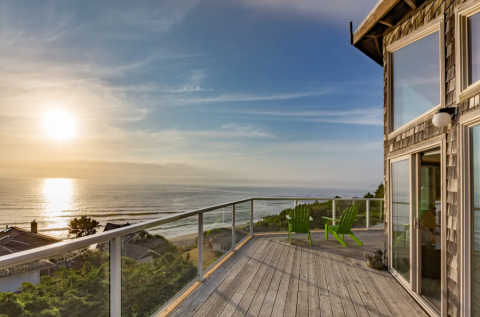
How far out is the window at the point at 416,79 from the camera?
3271 millimetres

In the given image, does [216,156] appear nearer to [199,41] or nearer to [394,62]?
[199,41]

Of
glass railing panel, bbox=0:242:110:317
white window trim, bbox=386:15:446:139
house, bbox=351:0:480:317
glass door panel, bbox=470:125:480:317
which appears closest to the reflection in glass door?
house, bbox=351:0:480:317

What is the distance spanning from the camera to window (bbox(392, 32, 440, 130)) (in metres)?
3.27

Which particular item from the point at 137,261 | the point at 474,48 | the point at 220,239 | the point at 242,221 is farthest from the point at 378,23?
the point at 137,261

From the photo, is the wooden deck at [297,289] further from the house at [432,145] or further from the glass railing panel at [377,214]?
the glass railing panel at [377,214]

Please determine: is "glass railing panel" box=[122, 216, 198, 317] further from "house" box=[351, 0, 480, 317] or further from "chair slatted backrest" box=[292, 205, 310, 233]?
"chair slatted backrest" box=[292, 205, 310, 233]

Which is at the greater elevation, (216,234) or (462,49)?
(462,49)

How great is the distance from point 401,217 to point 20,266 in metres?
4.16

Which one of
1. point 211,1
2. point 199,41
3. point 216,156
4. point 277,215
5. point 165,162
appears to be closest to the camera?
point 277,215

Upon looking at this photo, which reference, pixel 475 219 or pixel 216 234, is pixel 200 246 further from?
pixel 475 219

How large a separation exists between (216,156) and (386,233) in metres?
31.7

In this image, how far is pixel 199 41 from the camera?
41.5 ft

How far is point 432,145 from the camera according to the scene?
122 inches

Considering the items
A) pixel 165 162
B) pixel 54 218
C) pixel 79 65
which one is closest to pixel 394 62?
pixel 79 65
